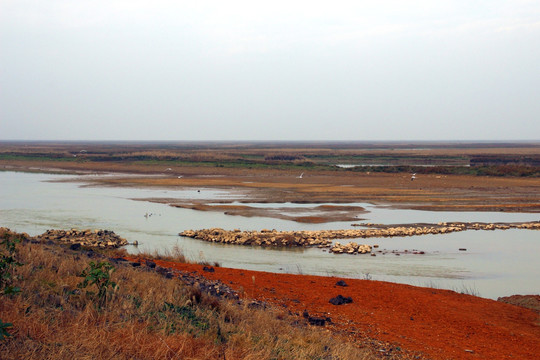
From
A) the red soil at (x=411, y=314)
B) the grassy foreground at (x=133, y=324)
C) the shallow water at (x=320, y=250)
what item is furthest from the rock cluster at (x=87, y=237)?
the grassy foreground at (x=133, y=324)

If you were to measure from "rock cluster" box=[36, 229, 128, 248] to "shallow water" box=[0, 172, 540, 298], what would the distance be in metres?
0.80

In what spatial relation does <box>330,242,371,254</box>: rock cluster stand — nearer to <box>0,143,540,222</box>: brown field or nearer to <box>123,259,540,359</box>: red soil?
<box>123,259,540,359</box>: red soil

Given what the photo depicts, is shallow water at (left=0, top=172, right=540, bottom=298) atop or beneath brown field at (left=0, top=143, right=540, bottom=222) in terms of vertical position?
beneath

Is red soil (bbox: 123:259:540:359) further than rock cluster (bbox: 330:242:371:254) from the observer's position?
No

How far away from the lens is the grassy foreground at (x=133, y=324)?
5.22 metres

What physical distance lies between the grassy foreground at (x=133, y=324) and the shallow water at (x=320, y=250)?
7963 mm

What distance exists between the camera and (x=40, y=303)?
6.57 m

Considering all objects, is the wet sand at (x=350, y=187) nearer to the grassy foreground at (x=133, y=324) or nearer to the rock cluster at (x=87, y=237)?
the rock cluster at (x=87, y=237)

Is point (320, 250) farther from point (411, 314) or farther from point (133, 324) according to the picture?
point (133, 324)

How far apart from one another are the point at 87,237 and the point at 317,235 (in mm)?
9291

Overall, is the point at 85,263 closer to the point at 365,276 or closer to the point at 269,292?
the point at 269,292

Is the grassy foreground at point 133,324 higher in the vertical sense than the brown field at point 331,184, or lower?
higher

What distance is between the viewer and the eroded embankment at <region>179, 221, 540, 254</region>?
68.4 ft

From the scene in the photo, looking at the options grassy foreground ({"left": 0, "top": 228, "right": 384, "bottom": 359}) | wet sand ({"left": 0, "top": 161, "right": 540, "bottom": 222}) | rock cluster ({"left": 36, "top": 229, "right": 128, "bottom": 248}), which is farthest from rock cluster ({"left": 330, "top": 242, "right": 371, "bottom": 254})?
grassy foreground ({"left": 0, "top": 228, "right": 384, "bottom": 359})
